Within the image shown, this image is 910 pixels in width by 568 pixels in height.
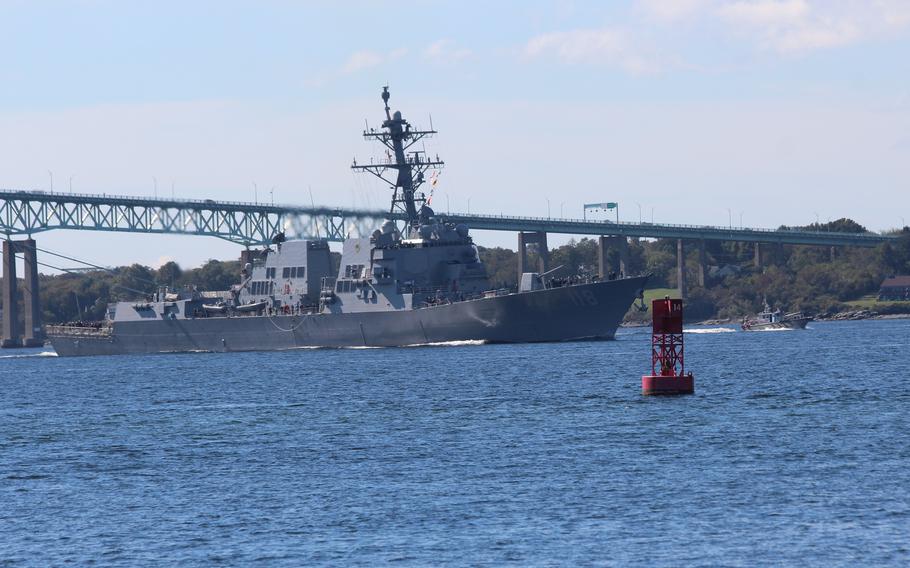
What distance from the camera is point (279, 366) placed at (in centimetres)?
7875

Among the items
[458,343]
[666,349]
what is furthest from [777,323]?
[666,349]

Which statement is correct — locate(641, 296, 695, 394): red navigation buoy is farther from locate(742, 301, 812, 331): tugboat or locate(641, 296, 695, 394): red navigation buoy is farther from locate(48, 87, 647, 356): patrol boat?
locate(742, 301, 812, 331): tugboat

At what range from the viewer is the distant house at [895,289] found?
161375 millimetres

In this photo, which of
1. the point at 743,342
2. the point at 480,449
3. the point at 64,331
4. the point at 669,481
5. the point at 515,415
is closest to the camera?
the point at 669,481

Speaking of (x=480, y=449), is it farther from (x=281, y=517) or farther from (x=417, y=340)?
(x=417, y=340)

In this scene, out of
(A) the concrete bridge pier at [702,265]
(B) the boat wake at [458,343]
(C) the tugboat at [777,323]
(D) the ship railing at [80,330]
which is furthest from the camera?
(A) the concrete bridge pier at [702,265]

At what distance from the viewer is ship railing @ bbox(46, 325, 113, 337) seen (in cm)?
10894

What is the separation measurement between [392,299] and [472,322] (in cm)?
542

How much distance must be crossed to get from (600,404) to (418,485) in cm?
1640

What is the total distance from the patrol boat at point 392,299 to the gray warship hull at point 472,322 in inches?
3.4


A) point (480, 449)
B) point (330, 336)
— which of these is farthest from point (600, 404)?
point (330, 336)

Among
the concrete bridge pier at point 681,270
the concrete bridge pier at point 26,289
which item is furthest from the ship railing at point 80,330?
the concrete bridge pier at point 681,270

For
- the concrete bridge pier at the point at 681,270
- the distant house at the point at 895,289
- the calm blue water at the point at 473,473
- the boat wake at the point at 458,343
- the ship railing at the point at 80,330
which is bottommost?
the calm blue water at the point at 473,473

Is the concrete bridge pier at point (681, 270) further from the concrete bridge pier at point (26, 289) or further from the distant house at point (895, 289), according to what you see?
the concrete bridge pier at point (26, 289)
